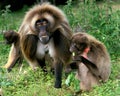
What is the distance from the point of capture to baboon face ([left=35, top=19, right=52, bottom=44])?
807 cm

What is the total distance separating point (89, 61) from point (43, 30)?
0.99 meters

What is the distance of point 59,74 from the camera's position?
8.56 metres

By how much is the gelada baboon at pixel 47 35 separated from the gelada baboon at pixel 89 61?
1.18ft

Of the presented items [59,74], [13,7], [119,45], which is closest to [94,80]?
A: [59,74]

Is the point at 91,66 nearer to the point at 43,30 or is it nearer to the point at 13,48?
the point at 43,30

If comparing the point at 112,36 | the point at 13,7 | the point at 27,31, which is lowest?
the point at 13,7

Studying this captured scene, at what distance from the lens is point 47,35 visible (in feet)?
26.6

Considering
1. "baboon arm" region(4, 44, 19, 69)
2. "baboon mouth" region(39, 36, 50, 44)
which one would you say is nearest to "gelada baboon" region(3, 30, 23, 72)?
"baboon arm" region(4, 44, 19, 69)

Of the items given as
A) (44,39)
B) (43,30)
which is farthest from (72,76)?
(43,30)

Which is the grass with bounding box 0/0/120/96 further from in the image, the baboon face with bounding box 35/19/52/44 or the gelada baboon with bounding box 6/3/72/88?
the baboon face with bounding box 35/19/52/44

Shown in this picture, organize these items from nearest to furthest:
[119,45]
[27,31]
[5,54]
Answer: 1. [27,31]
2. [119,45]
3. [5,54]

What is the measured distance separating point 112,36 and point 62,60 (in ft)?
7.25

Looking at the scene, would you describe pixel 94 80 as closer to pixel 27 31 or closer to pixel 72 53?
pixel 72 53

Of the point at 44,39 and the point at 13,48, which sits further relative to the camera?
the point at 13,48
